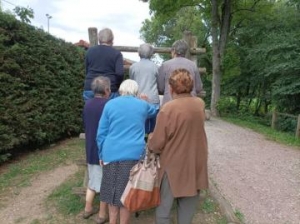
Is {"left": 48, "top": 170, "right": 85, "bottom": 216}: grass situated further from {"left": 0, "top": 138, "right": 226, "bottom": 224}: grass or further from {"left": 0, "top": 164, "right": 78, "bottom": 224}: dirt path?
{"left": 0, "top": 164, "right": 78, "bottom": 224}: dirt path

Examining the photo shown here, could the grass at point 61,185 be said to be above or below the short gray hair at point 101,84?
below

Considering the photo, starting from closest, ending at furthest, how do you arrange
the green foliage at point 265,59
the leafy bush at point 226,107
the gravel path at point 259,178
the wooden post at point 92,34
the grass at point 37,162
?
the gravel path at point 259,178 < the wooden post at point 92,34 < the grass at point 37,162 < the green foliage at point 265,59 < the leafy bush at point 226,107

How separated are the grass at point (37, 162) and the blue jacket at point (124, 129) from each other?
2.93 m

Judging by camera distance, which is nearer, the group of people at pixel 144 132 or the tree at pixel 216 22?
the group of people at pixel 144 132

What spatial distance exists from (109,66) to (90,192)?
1592 mm

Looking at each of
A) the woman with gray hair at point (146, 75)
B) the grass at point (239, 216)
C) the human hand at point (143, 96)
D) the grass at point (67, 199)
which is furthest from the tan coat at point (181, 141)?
the grass at point (67, 199)

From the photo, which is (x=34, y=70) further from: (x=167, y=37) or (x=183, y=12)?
(x=167, y=37)

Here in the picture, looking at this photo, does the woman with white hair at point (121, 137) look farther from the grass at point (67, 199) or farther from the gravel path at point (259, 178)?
the gravel path at point (259, 178)

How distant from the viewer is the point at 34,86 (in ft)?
25.4

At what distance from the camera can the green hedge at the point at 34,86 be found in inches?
266

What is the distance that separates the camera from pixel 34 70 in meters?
7.71

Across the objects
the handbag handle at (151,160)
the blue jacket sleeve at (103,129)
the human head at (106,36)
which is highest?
the human head at (106,36)

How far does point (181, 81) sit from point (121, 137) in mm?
857

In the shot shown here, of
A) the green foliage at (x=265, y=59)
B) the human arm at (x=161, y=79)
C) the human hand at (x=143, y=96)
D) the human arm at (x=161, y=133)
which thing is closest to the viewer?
the human arm at (x=161, y=133)
